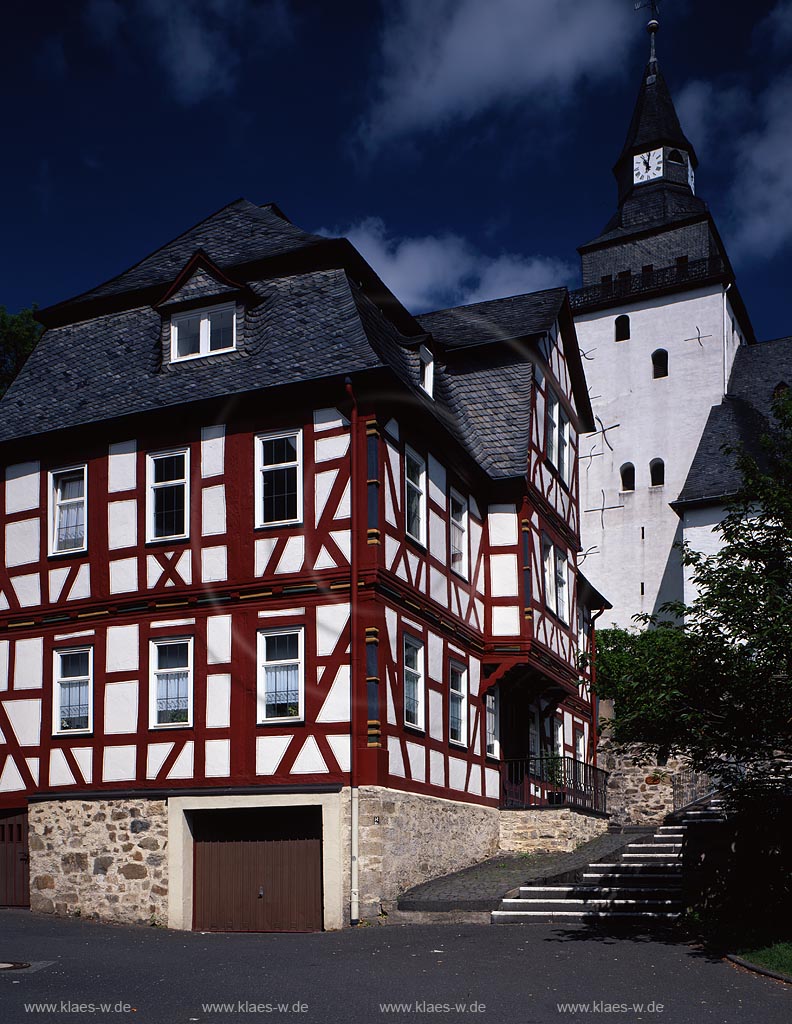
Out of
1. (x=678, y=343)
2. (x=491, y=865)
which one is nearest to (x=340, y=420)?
(x=491, y=865)

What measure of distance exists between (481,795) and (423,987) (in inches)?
432

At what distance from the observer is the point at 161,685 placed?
2081 centimetres

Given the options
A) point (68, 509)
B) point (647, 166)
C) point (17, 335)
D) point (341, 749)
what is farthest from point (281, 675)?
point (647, 166)

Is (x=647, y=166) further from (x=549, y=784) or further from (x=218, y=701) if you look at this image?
(x=218, y=701)

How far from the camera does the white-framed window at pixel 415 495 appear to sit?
21.6 m

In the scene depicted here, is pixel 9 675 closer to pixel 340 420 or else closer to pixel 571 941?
Result: pixel 340 420

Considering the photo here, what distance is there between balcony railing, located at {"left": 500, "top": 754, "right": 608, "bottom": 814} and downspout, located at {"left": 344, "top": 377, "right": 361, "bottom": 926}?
6436mm

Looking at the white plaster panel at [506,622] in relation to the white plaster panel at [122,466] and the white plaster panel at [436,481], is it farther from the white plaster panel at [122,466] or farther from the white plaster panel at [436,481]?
the white plaster panel at [122,466]

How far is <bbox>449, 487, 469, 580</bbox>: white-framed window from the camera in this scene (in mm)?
23406

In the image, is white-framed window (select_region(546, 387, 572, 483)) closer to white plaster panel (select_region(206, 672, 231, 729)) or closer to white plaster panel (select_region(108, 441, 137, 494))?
white plaster panel (select_region(108, 441, 137, 494))

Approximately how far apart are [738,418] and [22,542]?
32.5 metres

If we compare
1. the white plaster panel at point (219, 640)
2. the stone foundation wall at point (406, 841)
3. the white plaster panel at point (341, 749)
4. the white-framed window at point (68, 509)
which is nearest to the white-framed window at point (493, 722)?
the stone foundation wall at point (406, 841)

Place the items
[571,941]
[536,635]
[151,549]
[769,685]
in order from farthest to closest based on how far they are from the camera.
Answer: [536,635] → [151,549] → [571,941] → [769,685]

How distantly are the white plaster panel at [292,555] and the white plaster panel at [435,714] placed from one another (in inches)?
131
